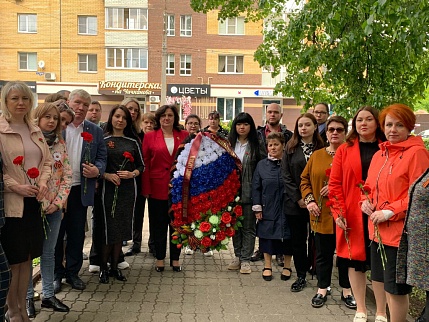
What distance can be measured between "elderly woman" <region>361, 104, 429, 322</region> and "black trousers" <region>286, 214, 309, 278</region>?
153 cm

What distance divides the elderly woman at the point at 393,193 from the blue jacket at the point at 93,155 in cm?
299

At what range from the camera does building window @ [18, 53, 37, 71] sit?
31.8 meters

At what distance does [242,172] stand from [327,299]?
1930 mm

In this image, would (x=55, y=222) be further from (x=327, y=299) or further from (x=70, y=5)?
(x=70, y=5)

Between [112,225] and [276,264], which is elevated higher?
[112,225]

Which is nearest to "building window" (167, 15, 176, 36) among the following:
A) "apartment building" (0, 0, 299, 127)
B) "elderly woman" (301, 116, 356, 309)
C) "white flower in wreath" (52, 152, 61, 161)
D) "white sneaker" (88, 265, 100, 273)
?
"apartment building" (0, 0, 299, 127)

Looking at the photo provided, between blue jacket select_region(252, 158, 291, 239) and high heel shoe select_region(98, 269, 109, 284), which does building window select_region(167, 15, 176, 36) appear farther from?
high heel shoe select_region(98, 269, 109, 284)

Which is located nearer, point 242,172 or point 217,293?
point 217,293

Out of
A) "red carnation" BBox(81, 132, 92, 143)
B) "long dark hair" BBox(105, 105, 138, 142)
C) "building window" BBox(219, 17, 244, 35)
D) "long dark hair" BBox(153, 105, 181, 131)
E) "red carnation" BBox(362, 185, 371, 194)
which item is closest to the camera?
"red carnation" BBox(362, 185, 371, 194)

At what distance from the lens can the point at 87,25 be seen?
104ft

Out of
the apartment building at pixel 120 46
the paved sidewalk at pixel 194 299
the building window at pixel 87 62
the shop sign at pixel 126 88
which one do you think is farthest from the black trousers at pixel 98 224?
the building window at pixel 87 62

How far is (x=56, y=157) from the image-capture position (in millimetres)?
4336

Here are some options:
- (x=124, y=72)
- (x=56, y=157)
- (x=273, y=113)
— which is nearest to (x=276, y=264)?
(x=273, y=113)

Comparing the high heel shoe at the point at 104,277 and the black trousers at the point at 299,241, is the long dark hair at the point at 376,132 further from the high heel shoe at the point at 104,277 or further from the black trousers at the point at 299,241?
the high heel shoe at the point at 104,277
